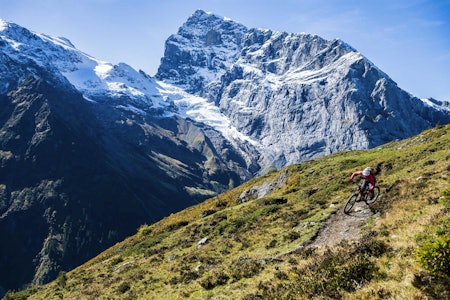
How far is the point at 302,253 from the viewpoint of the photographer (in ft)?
66.5

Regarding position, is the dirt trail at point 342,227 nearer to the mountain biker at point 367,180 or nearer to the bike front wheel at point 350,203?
the bike front wheel at point 350,203

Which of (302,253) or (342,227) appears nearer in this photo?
(302,253)

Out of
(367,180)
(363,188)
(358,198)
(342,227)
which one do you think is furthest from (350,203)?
(342,227)

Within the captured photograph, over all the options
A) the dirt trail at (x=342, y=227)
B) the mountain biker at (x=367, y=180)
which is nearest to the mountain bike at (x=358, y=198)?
the mountain biker at (x=367, y=180)

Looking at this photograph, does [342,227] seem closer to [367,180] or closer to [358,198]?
[358,198]

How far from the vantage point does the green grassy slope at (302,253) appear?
12898mm

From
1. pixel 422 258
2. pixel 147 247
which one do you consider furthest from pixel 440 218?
pixel 147 247

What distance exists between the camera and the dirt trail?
2198 cm

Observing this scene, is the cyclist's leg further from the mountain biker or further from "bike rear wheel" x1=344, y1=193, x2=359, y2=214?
"bike rear wheel" x1=344, y1=193, x2=359, y2=214

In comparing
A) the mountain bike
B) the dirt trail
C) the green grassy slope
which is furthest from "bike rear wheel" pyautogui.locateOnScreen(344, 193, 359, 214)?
the green grassy slope

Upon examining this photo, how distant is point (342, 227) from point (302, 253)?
5378mm

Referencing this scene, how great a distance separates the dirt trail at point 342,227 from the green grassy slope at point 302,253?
30 centimetres

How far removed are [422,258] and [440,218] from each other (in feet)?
23.4

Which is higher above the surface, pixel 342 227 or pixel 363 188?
pixel 363 188
